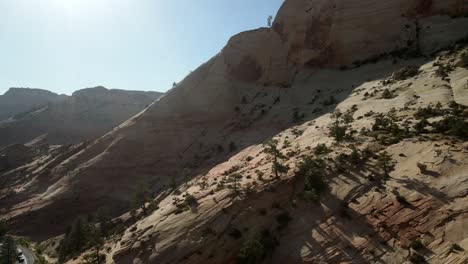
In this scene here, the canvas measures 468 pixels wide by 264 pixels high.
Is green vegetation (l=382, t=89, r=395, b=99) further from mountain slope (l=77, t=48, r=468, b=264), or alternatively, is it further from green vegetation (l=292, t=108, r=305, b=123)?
green vegetation (l=292, t=108, r=305, b=123)

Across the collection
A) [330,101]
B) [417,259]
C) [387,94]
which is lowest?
[417,259]

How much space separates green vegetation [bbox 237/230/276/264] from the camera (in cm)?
2362

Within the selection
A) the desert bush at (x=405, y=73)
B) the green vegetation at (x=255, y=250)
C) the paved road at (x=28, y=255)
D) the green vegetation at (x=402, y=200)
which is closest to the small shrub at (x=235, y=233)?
the green vegetation at (x=255, y=250)

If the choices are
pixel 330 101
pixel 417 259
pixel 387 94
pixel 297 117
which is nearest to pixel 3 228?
pixel 297 117

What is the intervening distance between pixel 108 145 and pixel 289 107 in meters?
32.4

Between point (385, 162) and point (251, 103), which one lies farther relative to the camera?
point (251, 103)

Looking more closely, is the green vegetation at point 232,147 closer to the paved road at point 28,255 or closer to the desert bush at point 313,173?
the desert bush at point 313,173

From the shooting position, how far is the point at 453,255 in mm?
17969

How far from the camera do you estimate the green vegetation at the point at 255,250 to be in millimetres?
23625

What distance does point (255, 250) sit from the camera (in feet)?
77.0

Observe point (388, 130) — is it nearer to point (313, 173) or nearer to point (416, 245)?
point (313, 173)

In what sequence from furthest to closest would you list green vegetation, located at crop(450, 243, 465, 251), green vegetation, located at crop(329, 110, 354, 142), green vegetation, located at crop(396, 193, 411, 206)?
green vegetation, located at crop(329, 110, 354, 142) → green vegetation, located at crop(396, 193, 411, 206) → green vegetation, located at crop(450, 243, 465, 251)

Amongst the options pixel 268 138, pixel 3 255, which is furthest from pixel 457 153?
pixel 3 255

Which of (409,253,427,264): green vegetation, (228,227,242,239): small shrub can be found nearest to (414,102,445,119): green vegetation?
(409,253,427,264): green vegetation
